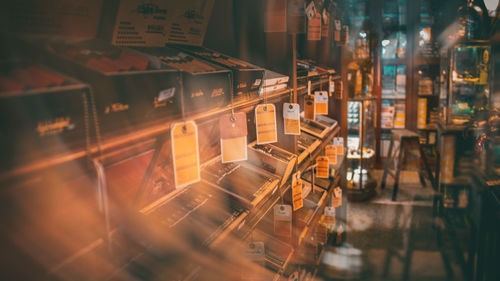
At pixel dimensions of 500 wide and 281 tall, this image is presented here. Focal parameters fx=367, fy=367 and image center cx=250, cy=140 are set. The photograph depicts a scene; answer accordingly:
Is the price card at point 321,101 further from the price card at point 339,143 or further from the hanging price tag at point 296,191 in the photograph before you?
the hanging price tag at point 296,191

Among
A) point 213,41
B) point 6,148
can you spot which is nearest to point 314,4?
point 213,41

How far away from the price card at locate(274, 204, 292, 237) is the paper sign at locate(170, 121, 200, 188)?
881 millimetres

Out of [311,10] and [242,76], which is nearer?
[242,76]

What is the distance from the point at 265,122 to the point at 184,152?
733 millimetres

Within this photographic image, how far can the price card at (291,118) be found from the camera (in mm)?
2031

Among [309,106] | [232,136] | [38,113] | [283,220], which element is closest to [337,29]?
[309,106]

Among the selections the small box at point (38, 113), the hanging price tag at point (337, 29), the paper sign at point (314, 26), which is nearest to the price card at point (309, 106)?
the paper sign at point (314, 26)

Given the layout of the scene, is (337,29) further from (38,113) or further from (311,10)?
(38,113)

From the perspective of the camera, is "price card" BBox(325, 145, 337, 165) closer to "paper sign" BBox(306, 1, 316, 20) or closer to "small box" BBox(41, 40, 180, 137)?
"paper sign" BBox(306, 1, 316, 20)

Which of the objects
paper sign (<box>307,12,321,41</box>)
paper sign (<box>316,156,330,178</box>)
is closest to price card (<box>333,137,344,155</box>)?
paper sign (<box>316,156,330,178</box>)

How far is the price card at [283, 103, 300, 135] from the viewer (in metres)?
2.03

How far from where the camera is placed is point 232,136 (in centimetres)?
154

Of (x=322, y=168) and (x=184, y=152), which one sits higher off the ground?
(x=184, y=152)

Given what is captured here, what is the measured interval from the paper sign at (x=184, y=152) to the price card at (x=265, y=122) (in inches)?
25.9
